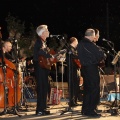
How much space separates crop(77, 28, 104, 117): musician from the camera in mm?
7477

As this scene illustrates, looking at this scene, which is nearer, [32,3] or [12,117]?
[12,117]

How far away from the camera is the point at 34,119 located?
7.25 metres

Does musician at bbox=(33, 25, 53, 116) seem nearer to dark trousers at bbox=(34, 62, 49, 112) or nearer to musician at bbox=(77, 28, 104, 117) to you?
dark trousers at bbox=(34, 62, 49, 112)

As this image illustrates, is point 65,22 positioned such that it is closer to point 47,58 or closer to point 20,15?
point 20,15

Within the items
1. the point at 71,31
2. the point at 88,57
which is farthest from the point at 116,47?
the point at 88,57

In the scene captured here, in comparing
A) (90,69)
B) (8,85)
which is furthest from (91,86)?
(8,85)

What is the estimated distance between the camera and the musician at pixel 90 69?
24.5ft

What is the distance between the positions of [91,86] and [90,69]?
1.11ft

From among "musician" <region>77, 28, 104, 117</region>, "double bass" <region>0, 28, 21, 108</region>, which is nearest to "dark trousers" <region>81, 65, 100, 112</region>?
"musician" <region>77, 28, 104, 117</region>

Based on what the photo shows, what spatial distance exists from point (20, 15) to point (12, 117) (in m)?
14.7

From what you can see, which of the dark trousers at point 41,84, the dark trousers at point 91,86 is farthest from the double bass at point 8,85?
the dark trousers at point 91,86

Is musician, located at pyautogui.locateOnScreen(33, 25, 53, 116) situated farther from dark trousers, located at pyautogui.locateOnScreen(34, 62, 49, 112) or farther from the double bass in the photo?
the double bass

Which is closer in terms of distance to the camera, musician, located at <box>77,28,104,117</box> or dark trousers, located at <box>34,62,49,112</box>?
musician, located at <box>77,28,104,117</box>

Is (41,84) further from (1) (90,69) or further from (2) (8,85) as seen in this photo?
(1) (90,69)
